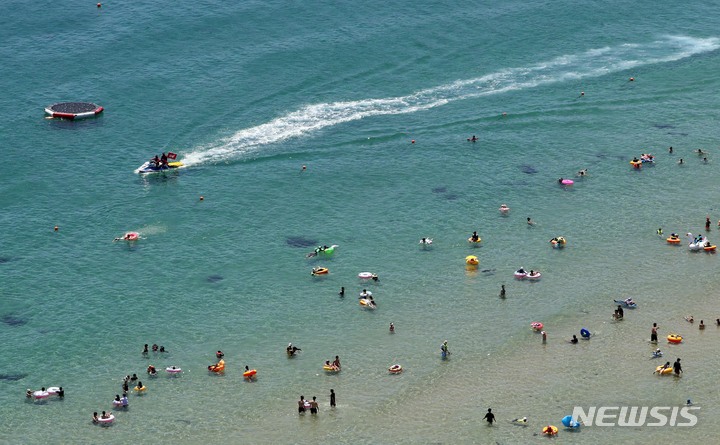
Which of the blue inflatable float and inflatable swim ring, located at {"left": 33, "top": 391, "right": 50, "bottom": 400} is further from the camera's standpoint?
inflatable swim ring, located at {"left": 33, "top": 391, "right": 50, "bottom": 400}

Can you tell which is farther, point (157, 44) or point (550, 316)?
point (157, 44)

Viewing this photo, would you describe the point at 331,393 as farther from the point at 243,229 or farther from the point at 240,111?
the point at 240,111

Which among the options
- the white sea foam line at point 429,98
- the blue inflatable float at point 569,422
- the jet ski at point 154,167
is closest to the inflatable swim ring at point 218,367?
the blue inflatable float at point 569,422

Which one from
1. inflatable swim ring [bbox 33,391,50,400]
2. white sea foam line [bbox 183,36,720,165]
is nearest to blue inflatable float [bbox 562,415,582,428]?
inflatable swim ring [bbox 33,391,50,400]

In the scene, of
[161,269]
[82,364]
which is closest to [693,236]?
[161,269]

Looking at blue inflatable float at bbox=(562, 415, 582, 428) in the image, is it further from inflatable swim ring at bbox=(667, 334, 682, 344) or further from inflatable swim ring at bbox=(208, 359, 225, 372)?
inflatable swim ring at bbox=(208, 359, 225, 372)

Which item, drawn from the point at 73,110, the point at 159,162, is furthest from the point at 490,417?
the point at 73,110
